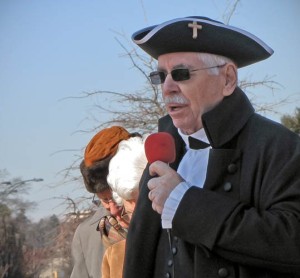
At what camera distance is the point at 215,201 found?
2.09 meters

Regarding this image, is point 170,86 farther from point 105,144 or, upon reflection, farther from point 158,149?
point 105,144

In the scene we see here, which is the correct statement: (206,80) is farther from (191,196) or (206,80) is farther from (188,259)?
(188,259)

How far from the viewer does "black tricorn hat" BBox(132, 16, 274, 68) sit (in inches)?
93.3

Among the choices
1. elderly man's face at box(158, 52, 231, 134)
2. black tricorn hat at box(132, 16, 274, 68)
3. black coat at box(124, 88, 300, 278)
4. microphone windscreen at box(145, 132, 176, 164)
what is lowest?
black coat at box(124, 88, 300, 278)

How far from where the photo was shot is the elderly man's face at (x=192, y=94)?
234cm

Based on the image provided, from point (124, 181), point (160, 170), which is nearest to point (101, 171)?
point (124, 181)

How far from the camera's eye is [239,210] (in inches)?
81.0

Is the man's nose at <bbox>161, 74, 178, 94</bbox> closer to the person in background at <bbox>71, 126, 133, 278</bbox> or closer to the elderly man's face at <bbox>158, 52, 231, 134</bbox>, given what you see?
the elderly man's face at <bbox>158, 52, 231, 134</bbox>

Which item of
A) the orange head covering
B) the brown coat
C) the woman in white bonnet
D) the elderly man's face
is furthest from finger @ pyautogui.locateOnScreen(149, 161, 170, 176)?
the orange head covering

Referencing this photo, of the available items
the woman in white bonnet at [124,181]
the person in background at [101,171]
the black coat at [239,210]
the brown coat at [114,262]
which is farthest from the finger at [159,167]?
the person in background at [101,171]

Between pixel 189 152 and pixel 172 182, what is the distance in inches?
14.1

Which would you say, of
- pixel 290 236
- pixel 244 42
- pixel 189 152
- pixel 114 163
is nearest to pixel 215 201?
pixel 290 236

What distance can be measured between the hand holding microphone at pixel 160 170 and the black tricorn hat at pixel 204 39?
368 mm

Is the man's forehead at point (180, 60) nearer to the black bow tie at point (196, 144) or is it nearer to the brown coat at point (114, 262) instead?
the black bow tie at point (196, 144)
